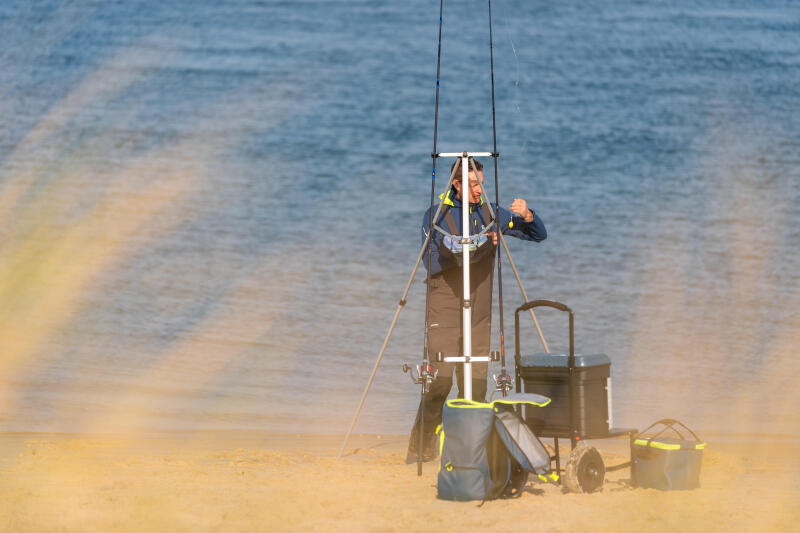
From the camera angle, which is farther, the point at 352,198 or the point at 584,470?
the point at 352,198

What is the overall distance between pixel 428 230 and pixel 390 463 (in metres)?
1.24

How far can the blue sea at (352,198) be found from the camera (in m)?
8.88

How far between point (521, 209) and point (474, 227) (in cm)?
44

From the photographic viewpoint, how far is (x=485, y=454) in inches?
177

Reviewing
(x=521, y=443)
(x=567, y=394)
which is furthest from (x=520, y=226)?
(x=521, y=443)

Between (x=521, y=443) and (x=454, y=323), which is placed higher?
(x=454, y=323)

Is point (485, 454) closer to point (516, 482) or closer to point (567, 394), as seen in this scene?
point (516, 482)

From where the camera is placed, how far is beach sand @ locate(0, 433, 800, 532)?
410 cm

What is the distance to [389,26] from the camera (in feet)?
107

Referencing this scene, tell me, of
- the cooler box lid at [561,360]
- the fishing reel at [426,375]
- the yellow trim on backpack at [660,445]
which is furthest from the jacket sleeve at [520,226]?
the yellow trim on backpack at [660,445]

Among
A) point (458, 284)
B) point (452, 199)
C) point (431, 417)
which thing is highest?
point (452, 199)

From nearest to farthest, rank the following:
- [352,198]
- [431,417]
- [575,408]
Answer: [575,408], [431,417], [352,198]

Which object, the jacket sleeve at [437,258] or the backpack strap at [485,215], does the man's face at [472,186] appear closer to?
the backpack strap at [485,215]

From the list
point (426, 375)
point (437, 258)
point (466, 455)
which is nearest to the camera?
A: point (466, 455)
